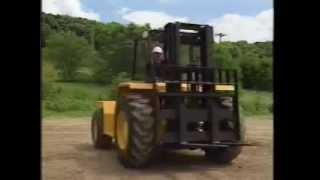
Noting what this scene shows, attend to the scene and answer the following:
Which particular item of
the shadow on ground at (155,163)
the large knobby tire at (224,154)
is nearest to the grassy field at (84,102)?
the shadow on ground at (155,163)

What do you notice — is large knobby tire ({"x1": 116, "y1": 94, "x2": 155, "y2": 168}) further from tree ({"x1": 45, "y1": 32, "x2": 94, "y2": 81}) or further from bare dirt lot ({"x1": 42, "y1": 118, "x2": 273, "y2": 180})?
tree ({"x1": 45, "y1": 32, "x2": 94, "y2": 81})

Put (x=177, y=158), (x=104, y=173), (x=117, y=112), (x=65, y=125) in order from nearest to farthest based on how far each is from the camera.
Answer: (x=104, y=173), (x=117, y=112), (x=177, y=158), (x=65, y=125)

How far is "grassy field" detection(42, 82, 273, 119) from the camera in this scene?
13.9 meters

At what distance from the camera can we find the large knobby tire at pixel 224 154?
6.70 m

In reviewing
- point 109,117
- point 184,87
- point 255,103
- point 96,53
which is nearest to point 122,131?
point 109,117

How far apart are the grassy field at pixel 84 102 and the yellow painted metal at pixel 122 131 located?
267 inches

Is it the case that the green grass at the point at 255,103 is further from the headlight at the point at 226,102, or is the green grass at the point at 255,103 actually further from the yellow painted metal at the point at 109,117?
the headlight at the point at 226,102
